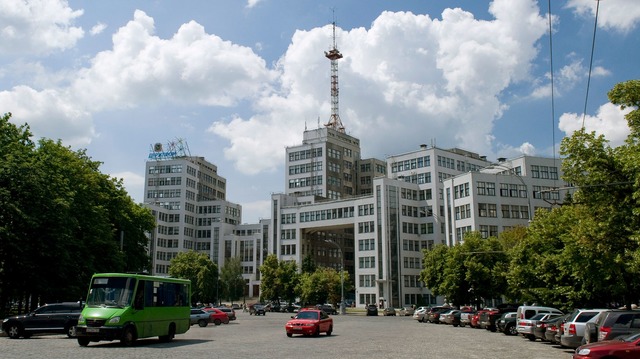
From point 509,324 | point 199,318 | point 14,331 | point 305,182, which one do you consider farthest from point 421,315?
point 305,182

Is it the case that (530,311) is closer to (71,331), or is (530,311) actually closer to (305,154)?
(71,331)

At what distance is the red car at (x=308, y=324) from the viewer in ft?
99.3

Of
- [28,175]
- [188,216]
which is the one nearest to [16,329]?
[28,175]

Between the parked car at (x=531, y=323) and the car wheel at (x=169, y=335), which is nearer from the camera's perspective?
the car wheel at (x=169, y=335)

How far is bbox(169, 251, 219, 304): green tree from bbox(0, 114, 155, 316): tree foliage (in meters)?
44.9

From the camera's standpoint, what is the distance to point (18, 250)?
117ft

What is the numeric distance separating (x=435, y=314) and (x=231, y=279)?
230ft

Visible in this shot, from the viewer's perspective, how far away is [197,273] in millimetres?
96250

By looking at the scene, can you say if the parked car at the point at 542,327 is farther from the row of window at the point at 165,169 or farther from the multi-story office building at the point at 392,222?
the row of window at the point at 165,169

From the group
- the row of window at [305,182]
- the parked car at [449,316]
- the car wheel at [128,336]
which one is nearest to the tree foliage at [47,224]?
the car wheel at [128,336]

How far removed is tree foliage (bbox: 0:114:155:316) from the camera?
1417 inches

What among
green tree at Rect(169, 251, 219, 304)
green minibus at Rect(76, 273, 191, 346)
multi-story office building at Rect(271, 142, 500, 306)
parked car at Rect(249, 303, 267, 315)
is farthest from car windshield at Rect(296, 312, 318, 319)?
green tree at Rect(169, 251, 219, 304)

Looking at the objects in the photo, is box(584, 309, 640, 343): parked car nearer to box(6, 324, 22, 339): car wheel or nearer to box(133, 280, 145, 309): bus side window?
box(133, 280, 145, 309): bus side window

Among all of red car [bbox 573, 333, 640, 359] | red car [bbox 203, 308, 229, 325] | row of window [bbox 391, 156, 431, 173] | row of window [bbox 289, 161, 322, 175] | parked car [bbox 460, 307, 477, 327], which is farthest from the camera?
row of window [bbox 289, 161, 322, 175]
